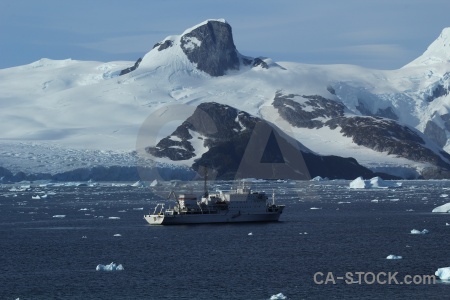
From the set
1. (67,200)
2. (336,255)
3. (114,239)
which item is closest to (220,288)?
(336,255)

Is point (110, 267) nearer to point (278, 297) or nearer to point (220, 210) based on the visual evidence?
point (278, 297)

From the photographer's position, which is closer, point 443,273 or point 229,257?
point 443,273

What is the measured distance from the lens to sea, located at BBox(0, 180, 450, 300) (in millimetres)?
60938

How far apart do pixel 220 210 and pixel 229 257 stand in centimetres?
3424

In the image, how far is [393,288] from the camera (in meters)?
60.1

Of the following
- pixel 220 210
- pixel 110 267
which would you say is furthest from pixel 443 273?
pixel 220 210

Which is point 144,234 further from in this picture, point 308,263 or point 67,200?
point 67,200

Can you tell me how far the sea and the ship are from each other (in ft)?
7.59

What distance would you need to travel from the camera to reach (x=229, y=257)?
76938 millimetres

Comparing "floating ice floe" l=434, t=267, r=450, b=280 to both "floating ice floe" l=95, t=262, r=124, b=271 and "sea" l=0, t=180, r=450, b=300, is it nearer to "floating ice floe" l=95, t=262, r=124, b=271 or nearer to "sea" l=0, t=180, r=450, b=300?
"sea" l=0, t=180, r=450, b=300

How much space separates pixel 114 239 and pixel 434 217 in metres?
40.8

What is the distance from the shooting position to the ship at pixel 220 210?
110 metres

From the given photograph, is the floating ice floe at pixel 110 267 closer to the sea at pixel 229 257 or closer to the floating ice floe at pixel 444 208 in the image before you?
the sea at pixel 229 257

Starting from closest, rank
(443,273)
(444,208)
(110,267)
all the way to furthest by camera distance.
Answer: (443,273), (110,267), (444,208)
